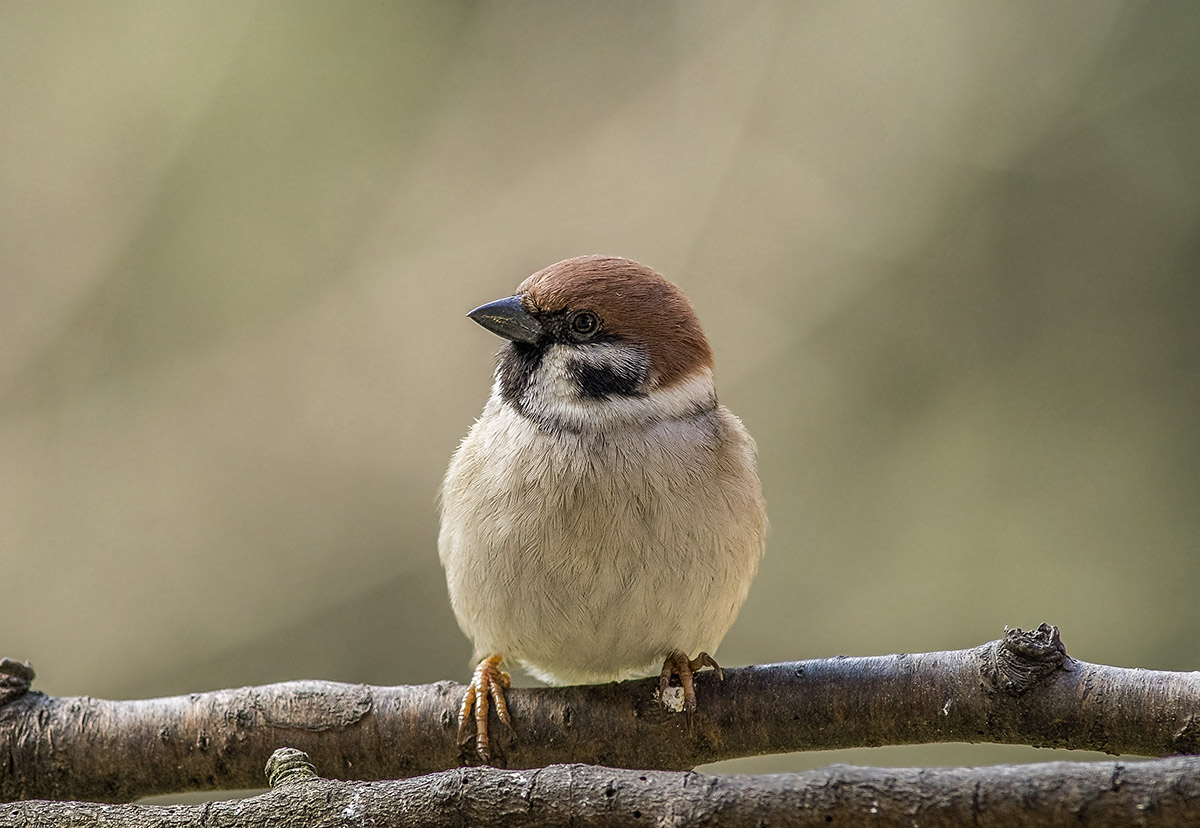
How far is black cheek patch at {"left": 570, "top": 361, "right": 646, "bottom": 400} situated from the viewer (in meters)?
3.34

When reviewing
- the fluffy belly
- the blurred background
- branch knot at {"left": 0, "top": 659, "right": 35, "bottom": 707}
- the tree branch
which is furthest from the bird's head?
the blurred background

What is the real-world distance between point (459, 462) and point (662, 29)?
140 inches

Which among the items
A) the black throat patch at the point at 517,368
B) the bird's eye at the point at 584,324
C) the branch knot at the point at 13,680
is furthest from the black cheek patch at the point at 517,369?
the branch knot at the point at 13,680

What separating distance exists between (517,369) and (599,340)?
28 centimetres

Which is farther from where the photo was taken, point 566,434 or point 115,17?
point 115,17

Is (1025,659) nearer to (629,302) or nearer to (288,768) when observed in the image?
(629,302)

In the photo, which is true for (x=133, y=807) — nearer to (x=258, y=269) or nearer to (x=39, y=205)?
(x=258, y=269)

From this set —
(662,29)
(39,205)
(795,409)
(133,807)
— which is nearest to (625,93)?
(662,29)

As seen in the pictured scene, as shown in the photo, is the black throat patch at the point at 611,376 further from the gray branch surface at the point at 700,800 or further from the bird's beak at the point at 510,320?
the gray branch surface at the point at 700,800

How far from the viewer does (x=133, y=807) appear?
228cm

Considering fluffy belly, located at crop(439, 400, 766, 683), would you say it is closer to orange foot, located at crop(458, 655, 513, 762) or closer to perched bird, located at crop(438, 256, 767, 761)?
perched bird, located at crop(438, 256, 767, 761)

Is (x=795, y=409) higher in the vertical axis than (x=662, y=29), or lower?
lower

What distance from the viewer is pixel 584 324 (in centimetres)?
332

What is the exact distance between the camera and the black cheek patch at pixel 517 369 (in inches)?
134
